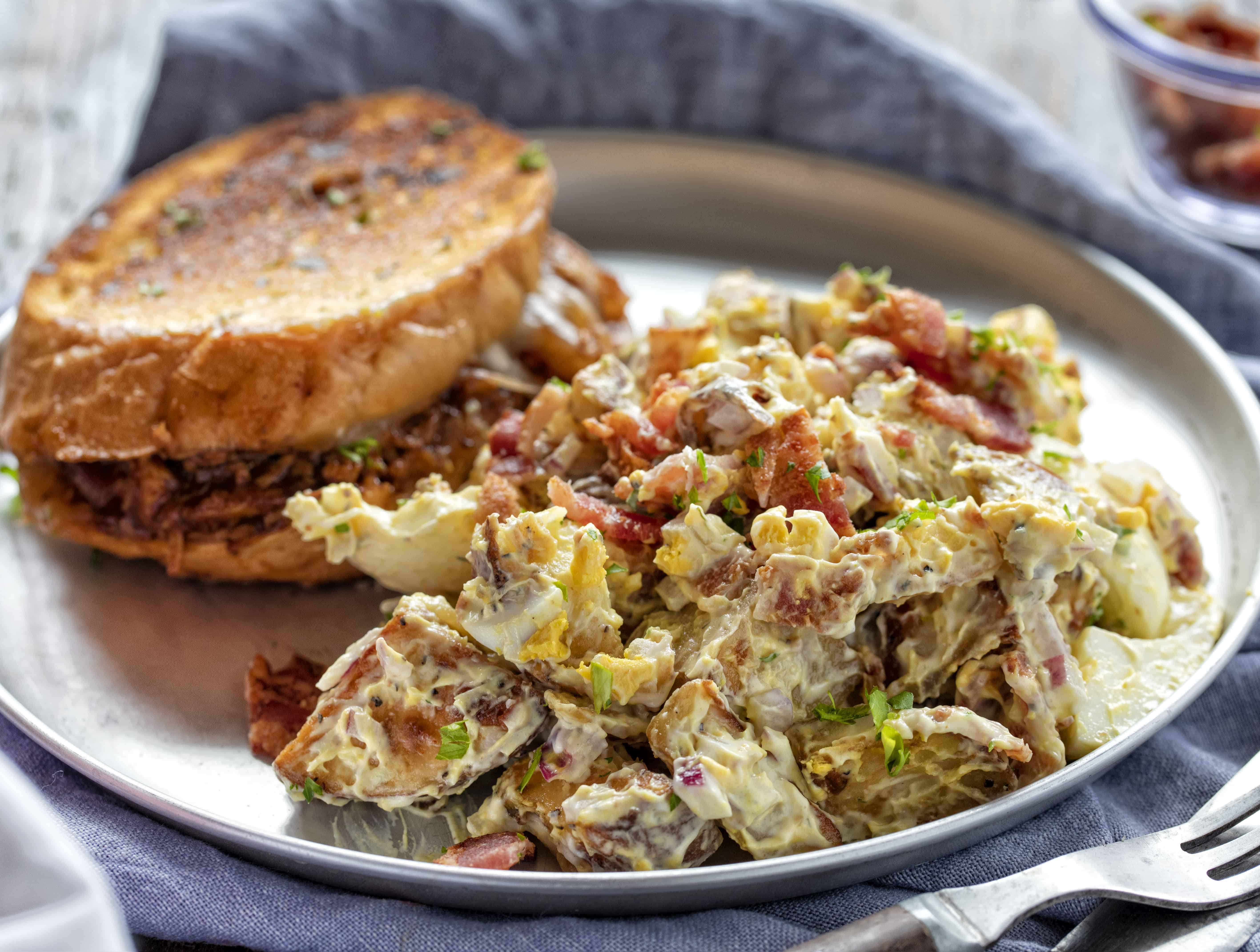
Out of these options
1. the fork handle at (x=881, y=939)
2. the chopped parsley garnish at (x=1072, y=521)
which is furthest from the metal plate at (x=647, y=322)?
the chopped parsley garnish at (x=1072, y=521)

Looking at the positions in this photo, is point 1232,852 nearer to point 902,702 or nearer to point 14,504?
point 902,702

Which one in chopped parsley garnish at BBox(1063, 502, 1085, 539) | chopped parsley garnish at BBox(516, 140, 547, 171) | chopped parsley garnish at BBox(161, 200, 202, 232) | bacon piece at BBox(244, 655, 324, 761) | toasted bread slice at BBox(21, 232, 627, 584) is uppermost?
chopped parsley garnish at BBox(1063, 502, 1085, 539)

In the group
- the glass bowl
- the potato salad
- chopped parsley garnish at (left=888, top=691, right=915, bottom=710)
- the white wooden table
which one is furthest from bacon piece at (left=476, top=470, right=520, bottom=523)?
the glass bowl

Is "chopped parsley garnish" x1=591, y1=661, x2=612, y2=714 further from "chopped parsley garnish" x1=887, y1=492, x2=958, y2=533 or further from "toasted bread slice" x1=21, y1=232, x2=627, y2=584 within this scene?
"toasted bread slice" x1=21, y1=232, x2=627, y2=584

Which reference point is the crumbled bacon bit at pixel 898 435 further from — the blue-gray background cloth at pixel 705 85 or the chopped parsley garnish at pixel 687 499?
the blue-gray background cloth at pixel 705 85

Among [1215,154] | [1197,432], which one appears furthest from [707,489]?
[1215,154]

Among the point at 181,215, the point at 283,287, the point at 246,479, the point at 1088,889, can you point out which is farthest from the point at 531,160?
the point at 1088,889

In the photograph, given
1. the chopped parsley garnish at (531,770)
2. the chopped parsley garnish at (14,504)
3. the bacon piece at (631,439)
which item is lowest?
the chopped parsley garnish at (14,504)
